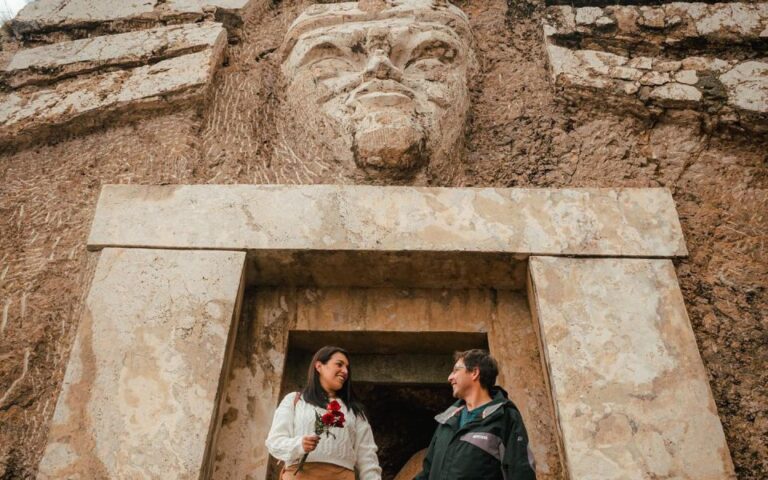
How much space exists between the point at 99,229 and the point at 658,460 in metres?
2.17

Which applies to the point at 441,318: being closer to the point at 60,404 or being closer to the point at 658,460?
the point at 658,460

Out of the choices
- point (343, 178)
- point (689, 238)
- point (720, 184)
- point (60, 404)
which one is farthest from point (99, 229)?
point (720, 184)

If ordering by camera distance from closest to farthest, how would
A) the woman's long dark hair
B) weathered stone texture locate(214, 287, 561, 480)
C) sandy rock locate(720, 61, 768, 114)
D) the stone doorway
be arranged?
the woman's long dark hair, weathered stone texture locate(214, 287, 561, 480), the stone doorway, sandy rock locate(720, 61, 768, 114)

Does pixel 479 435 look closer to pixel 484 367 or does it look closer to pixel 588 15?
pixel 484 367

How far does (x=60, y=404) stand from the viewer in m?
2.10

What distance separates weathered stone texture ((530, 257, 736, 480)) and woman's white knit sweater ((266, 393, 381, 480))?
65 centimetres

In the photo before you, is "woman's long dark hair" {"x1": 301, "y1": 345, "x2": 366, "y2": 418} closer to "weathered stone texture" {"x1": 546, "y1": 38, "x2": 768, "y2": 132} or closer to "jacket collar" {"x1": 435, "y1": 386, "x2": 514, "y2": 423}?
"jacket collar" {"x1": 435, "y1": 386, "x2": 514, "y2": 423}

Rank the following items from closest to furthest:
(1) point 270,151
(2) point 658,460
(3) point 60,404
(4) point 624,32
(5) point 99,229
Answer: (2) point 658,460 → (3) point 60,404 → (5) point 99,229 → (1) point 270,151 → (4) point 624,32

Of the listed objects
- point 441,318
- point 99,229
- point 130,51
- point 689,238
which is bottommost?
point 441,318

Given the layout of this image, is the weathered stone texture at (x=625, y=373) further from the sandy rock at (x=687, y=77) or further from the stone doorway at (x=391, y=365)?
the sandy rock at (x=687, y=77)

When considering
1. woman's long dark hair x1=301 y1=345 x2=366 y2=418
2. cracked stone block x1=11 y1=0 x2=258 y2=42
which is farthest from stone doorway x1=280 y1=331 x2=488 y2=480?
cracked stone block x1=11 y1=0 x2=258 y2=42

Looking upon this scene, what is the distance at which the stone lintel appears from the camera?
7.88 feet

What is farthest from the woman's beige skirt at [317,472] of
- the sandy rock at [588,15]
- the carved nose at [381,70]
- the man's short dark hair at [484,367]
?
the sandy rock at [588,15]

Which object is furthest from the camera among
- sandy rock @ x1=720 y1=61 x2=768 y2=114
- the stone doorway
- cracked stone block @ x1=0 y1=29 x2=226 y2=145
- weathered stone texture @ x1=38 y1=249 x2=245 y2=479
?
cracked stone block @ x1=0 y1=29 x2=226 y2=145
